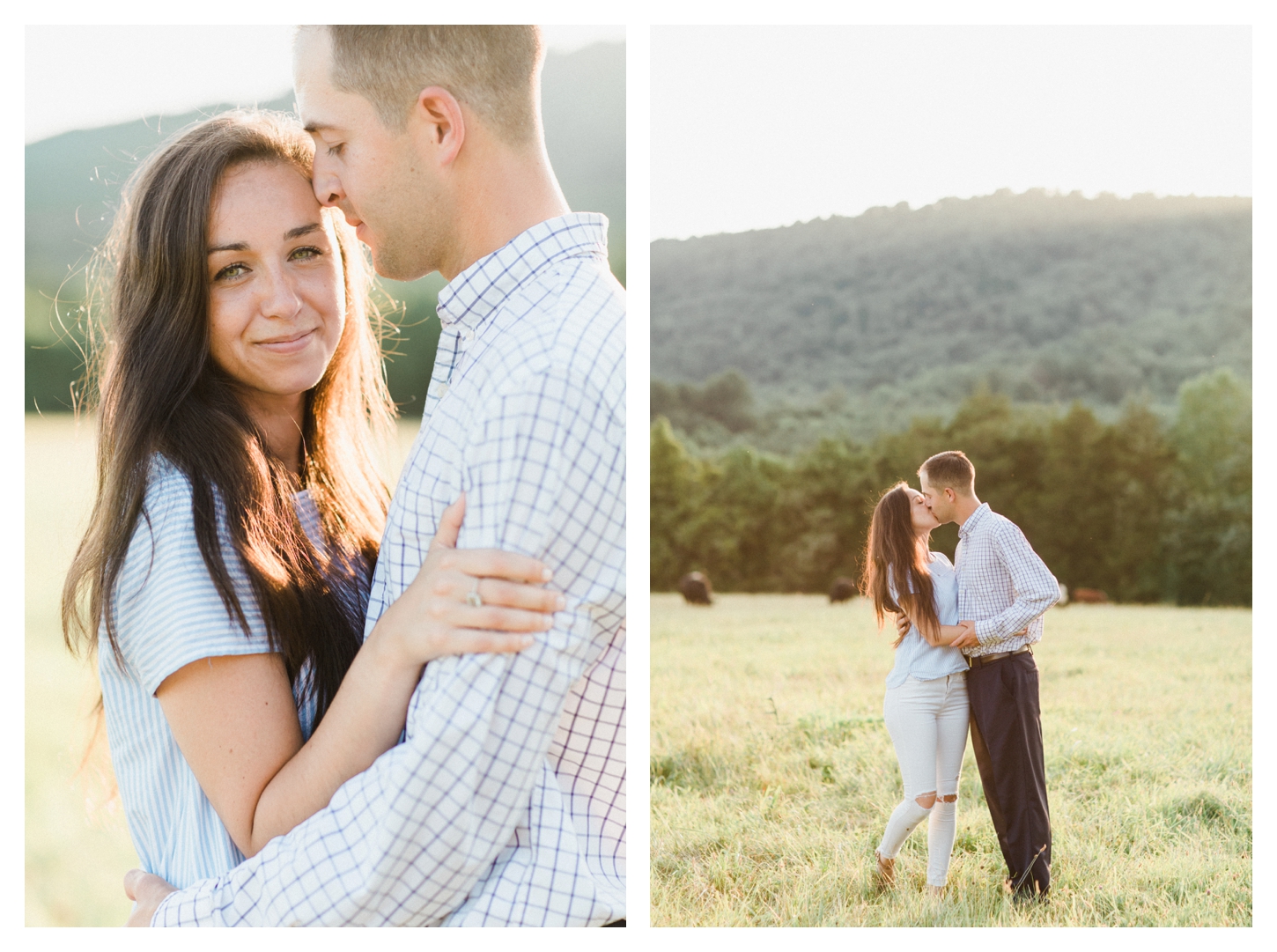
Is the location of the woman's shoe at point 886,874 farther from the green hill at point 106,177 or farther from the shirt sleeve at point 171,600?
the green hill at point 106,177

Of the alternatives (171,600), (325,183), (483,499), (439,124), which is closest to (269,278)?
(325,183)

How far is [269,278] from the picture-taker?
1944mm

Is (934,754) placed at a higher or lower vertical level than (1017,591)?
lower

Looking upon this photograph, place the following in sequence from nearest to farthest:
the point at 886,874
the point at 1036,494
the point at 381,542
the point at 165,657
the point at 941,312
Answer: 1. the point at 165,657
2. the point at 381,542
3. the point at 886,874
4. the point at 1036,494
5. the point at 941,312

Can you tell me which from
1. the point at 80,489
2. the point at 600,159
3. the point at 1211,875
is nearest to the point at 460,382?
the point at 600,159

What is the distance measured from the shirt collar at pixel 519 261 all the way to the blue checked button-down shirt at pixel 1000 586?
1.08 m

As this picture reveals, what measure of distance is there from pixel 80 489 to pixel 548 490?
155 cm

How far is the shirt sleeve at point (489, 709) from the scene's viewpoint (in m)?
1.42

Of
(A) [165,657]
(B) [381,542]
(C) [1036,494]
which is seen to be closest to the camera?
(A) [165,657]

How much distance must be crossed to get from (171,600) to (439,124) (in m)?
0.92

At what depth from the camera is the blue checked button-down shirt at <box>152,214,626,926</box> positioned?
142cm

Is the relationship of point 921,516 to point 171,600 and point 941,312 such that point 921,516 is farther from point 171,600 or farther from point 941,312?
point 941,312

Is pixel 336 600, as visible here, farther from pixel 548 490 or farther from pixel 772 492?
pixel 772 492

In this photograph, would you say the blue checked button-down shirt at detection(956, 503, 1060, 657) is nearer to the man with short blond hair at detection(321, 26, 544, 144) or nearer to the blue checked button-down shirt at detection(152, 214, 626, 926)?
the blue checked button-down shirt at detection(152, 214, 626, 926)
